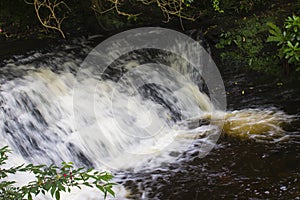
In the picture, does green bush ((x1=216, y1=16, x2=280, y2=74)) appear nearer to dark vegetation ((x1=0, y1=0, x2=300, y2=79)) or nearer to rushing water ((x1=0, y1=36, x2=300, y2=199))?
dark vegetation ((x1=0, y1=0, x2=300, y2=79))

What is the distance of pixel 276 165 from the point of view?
13.5ft

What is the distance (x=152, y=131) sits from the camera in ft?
17.7

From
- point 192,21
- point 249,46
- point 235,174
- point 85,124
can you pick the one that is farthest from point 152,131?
point 192,21

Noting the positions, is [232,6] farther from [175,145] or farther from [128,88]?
[175,145]

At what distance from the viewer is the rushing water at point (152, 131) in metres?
3.96

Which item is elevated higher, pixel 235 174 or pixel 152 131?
pixel 152 131

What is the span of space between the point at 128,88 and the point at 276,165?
2.62 meters

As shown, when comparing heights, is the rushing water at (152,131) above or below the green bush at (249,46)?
below

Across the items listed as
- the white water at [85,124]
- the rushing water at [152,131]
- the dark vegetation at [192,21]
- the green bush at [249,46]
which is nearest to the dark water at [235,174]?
the rushing water at [152,131]

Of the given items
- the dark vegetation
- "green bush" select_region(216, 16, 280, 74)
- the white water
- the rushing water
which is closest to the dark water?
the rushing water

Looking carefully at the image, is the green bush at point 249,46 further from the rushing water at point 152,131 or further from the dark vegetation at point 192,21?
the rushing water at point 152,131

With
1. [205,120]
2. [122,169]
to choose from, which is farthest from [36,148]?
[205,120]

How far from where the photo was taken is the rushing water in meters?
3.96

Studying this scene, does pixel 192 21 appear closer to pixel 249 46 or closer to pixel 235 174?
pixel 249 46
